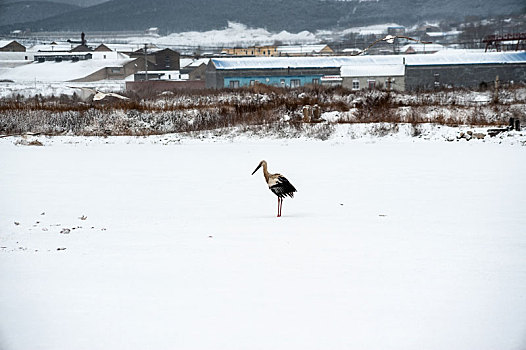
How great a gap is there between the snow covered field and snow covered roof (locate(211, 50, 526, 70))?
39.3 metres

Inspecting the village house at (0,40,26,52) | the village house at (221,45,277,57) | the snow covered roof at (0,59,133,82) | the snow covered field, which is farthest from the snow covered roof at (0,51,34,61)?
the snow covered field

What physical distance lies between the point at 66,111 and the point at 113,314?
22485 millimetres

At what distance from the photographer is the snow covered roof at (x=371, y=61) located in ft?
166

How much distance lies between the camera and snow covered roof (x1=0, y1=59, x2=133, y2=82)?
66.5m

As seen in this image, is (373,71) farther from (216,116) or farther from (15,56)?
(15,56)

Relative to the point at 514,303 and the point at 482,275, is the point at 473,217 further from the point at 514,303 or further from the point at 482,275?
the point at 514,303

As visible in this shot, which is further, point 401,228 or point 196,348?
point 401,228

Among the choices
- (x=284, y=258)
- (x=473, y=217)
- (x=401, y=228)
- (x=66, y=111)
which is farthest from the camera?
(x=66, y=111)

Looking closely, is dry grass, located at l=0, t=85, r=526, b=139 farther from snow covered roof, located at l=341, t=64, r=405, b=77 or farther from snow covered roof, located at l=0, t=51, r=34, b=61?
snow covered roof, located at l=0, t=51, r=34, b=61

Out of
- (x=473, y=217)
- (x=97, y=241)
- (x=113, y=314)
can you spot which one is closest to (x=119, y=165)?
(x=97, y=241)

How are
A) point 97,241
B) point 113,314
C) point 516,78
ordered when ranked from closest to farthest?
point 113,314 → point 97,241 → point 516,78

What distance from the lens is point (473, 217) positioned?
30.8 feet

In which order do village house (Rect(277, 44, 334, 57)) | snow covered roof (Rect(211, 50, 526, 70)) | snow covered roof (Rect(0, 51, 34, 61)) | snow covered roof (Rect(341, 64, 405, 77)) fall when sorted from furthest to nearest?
village house (Rect(277, 44, 334, 57)) → snow covered roof (Rect(0, 51, 34, 61)) → snow covered roof (Rect(211, 50, 526, 70)) → snow covered roof (Rect(341, 64, 405, 77))

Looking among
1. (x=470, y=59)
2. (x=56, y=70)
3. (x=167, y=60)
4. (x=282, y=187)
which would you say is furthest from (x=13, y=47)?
(x=282, y=187)
